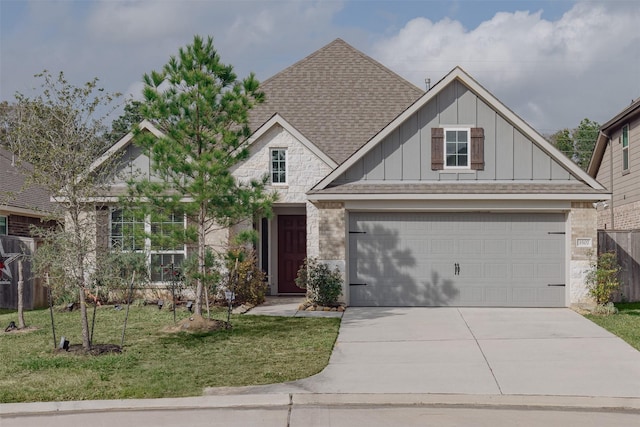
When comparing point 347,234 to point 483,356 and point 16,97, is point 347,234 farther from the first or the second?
point 16,97

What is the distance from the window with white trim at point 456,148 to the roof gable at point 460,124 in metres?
0.21

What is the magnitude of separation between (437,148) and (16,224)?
13652mm


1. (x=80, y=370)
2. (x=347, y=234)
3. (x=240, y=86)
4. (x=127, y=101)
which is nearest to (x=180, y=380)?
(x=80, y=370)

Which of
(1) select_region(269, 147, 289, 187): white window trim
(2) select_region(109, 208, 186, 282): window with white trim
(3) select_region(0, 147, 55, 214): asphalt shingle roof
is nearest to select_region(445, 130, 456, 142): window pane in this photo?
(1) select_region(269, 147, 289, 187): white window trim

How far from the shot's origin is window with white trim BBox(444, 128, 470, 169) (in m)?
16.9

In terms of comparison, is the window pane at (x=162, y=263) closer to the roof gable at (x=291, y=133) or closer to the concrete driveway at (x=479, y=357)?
the roof gable at (x=291, y=133)

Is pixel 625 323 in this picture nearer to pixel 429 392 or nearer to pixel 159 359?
pixel 429 392

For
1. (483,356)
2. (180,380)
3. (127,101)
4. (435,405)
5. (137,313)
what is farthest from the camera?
(137,313)

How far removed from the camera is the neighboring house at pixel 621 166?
21.7m

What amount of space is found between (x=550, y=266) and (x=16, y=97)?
475 inches

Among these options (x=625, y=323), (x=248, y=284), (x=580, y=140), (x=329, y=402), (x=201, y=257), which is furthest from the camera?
(x=580, y=140)

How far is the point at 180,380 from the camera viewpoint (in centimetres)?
931

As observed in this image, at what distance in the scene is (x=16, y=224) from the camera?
875 inches

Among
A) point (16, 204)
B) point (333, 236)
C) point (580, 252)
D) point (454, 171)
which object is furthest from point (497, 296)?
point (16, 204)
